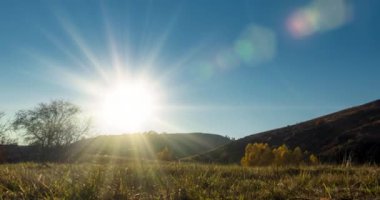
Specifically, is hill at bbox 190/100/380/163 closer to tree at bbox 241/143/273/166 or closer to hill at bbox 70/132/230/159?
tree at bbox 241/143/273/166

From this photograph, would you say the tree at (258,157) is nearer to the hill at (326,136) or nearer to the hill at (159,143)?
the hill at (326,136)

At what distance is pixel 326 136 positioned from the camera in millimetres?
97000

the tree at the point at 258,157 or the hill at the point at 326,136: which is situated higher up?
the hill at the point at 326,136

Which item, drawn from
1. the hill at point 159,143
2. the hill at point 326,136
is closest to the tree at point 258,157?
the hill at point 326,136

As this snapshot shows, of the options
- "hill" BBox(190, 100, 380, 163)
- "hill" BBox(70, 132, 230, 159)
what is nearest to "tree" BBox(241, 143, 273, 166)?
"hill" BBox(190, 100, 380, 163)

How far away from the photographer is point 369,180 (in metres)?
5.56

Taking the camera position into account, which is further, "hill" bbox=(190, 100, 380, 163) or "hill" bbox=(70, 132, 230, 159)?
"hill" bbox=(70, 132, 230, 159)

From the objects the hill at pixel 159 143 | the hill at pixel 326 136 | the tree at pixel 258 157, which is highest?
the hill at pixel 159 143

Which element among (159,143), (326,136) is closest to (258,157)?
(326,136)

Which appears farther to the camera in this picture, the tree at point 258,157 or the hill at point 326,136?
the hill at point 326,136

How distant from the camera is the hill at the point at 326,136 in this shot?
78594 mm

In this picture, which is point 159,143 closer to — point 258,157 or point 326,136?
point 326,136

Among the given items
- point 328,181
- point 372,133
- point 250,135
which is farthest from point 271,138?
point 328,181

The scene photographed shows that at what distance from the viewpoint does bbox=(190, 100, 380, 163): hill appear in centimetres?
7859
